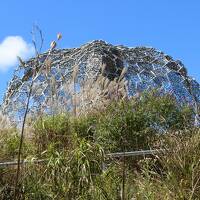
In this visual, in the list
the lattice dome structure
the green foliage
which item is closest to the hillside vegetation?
the green foliage

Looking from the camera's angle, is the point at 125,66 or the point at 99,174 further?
the point at 125,66

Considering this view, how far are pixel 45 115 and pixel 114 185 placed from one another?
106 inches

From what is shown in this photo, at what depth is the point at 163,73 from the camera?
1112 cm

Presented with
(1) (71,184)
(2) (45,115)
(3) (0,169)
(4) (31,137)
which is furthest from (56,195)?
(2) (45,115)

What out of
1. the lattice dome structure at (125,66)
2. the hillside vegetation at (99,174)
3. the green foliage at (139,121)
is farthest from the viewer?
the lattice dome structure at (125,66)

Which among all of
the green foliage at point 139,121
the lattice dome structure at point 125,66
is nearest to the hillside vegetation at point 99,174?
the green foliage at point 139,121

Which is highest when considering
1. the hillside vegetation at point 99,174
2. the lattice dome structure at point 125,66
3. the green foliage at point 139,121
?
the lattice dome structure at point 125,66

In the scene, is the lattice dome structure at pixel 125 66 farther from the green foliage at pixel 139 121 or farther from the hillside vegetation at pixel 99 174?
the hillside vegetation at pixel 99 174

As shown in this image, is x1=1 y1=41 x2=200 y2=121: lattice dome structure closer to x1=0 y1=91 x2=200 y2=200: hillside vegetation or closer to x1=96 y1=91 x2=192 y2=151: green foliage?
x1=96 y1=91 x2=192 y2=151: green foliage

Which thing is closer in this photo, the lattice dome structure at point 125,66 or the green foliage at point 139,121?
the green foliage at point 139,121

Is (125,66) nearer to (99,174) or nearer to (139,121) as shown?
(139,121)

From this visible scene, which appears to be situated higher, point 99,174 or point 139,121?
point 139,121

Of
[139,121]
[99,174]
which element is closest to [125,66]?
[139,121]

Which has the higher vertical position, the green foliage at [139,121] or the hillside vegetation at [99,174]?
the green foliage at [139,121]
